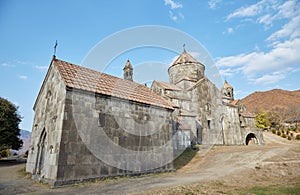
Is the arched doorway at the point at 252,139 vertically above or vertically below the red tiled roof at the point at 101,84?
below

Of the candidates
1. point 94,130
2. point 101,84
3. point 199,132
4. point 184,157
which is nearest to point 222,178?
point 94,130

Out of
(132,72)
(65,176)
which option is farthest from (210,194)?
(132,72)

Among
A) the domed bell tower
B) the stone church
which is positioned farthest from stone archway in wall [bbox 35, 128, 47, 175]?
the domed bell tower

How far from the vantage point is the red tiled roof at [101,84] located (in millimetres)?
10016

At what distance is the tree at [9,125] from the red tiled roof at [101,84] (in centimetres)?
1547

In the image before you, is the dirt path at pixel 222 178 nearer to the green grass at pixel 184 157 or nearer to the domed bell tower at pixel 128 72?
the green grass at pixel 184 157

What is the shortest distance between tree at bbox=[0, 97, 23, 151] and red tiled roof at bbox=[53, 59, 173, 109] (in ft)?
50.8

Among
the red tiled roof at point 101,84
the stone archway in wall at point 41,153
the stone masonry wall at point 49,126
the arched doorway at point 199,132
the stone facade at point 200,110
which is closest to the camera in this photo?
the stone masonry wall at point 49,126

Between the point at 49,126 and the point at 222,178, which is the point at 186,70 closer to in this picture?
the point at 222,178

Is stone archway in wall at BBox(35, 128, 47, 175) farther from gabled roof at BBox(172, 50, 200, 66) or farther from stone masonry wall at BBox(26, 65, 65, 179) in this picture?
gabled roof at BBox(172, 50, 200, 66)

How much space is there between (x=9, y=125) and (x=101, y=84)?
57.0ft

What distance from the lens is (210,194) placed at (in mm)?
6105

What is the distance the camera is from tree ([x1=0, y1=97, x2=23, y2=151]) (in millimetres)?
20891

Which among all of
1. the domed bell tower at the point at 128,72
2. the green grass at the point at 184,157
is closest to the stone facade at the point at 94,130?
the green grass at the point at 184,157
